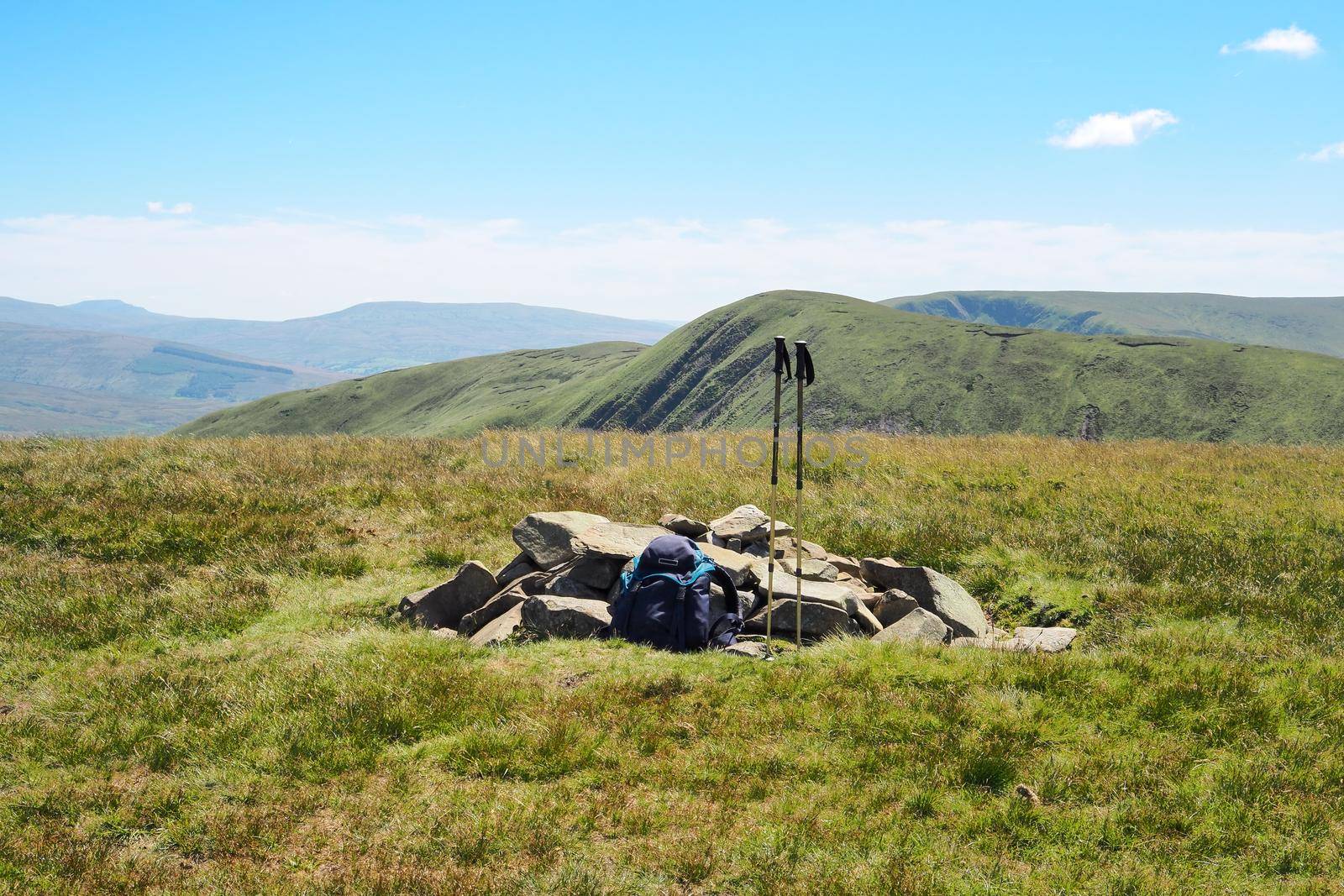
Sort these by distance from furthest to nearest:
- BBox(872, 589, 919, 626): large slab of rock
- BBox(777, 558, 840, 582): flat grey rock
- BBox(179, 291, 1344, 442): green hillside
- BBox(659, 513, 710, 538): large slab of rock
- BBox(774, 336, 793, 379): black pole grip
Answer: BBox(179, 291, 1344, 442): green hillside → BBox(659, 513, 710, 538): large slab of rock → BBox(777, 558, 840, 582): flat grey rock → BBox(872, 589, 919, 626): large slab of rock → BBox(774, 336, 793, 379): black pole grip

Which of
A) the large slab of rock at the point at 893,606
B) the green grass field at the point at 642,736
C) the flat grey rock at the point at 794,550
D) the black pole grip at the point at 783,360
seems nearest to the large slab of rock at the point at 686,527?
the flat grey rock at the point at 794,550

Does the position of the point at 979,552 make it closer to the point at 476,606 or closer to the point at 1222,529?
the point at 1222,529

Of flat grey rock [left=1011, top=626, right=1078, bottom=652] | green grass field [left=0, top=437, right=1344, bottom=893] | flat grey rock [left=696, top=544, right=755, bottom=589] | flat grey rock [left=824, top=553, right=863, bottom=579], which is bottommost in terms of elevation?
flat grey rock [left=1011, top=626, right=1078, bottom=652]

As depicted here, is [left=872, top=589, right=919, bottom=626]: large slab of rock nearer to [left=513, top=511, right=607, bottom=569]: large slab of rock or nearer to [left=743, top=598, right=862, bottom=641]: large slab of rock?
[left=743, top=598, right=862, bottom=641]: large slab of rock

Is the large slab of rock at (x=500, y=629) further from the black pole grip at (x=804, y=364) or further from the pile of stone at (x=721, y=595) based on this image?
the black pole grip at (x=804, y=364)

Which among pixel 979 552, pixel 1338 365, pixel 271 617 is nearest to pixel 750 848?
pixel 271 617

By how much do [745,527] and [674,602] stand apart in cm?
356

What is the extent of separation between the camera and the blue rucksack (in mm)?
8953

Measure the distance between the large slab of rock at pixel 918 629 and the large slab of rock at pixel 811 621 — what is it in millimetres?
406

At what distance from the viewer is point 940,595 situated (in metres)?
10.1

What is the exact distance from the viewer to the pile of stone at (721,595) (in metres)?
9.30

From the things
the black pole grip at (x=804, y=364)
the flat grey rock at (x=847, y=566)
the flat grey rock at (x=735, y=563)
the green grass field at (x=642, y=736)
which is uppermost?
the black pole grip at (x=804, y=364)

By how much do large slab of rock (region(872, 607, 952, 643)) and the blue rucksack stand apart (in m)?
1.83

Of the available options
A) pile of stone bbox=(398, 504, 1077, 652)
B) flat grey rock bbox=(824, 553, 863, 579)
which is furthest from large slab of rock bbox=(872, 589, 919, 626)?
flat grey rock bbox=(824, 553, 863, 579)
